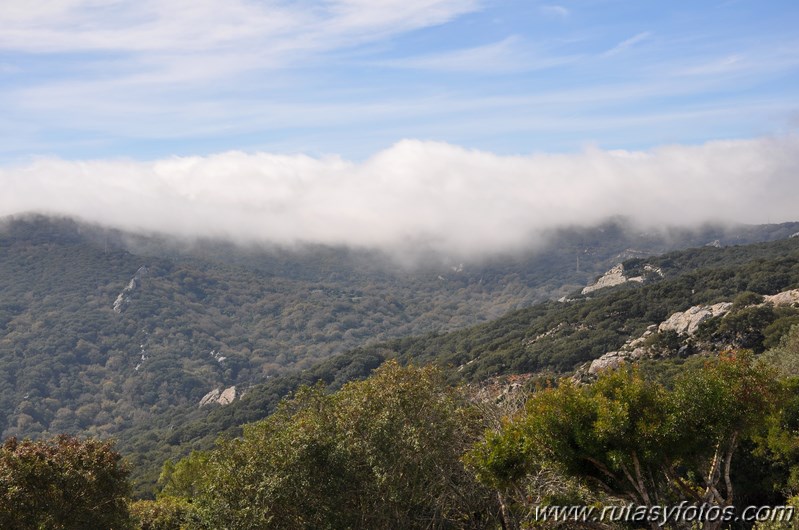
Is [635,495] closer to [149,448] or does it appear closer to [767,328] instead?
[767,328]

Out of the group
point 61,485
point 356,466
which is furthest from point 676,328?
point 61,485

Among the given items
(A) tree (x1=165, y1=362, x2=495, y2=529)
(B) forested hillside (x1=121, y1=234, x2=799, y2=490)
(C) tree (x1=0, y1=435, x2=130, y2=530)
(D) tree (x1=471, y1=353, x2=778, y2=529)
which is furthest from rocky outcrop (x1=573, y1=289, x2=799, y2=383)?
(C) tree (x1=0, y1=435, x2=130, y2=530)

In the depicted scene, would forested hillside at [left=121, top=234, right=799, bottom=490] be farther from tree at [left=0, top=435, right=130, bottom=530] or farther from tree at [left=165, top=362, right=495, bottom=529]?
tree at [left=0, top=435, right=130, bottom=530]

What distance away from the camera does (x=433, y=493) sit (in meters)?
24.6

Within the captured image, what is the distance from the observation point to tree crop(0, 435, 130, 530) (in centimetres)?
2180

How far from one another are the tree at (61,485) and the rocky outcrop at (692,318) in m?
68.5

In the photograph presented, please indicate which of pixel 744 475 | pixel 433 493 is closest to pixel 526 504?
pixel 433 493

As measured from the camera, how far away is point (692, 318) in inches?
3209

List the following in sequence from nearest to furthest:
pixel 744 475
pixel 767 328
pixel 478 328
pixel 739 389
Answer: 1. pixel 739 389
2. pixel 744 475
3. pixel 767 328
4. pixel 478 328

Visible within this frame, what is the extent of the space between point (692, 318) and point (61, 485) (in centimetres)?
7598

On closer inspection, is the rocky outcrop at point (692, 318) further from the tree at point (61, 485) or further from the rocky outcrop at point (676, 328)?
the tree at point (61, 485)

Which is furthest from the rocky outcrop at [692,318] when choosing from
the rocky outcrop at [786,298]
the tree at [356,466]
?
the tree at [356,466]

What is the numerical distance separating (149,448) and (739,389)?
15628cm

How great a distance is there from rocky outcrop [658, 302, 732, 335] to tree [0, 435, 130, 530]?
68.5 metres
